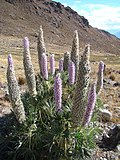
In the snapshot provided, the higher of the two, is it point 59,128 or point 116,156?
point 59,128

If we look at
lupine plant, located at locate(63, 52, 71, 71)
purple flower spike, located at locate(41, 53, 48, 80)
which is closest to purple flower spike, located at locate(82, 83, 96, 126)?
purple flower spike, located at locate(41, 53, 48, 80)

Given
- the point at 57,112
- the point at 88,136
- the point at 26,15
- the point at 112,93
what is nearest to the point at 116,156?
the point at 88,136

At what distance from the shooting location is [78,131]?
7.30 meters

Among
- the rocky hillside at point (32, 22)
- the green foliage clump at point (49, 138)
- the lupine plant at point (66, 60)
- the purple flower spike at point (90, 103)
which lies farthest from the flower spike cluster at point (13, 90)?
the rocky hillside at point (32, 22)

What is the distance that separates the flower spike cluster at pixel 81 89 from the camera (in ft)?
21.5

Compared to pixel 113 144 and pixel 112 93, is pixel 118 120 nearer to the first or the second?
pixel 113 144

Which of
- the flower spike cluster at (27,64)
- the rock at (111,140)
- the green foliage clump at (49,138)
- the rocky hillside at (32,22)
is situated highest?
the flower spike cluster at (27,64)

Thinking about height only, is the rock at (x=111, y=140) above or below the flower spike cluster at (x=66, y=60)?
below

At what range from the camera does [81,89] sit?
675cm

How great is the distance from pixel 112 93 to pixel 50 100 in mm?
8773

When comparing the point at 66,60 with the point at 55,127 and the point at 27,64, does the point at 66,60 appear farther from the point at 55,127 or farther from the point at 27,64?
the point at 55,127

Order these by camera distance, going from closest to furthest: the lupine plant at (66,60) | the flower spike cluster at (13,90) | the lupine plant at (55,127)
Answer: the lupine plant at (55,127)
the flower spike cluster at (13,90)
the lupine plant at (66,60)

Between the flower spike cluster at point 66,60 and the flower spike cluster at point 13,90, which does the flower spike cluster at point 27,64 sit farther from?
the flower spike cluster at point 66,60

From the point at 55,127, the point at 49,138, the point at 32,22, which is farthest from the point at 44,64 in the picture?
the point at 32,22
